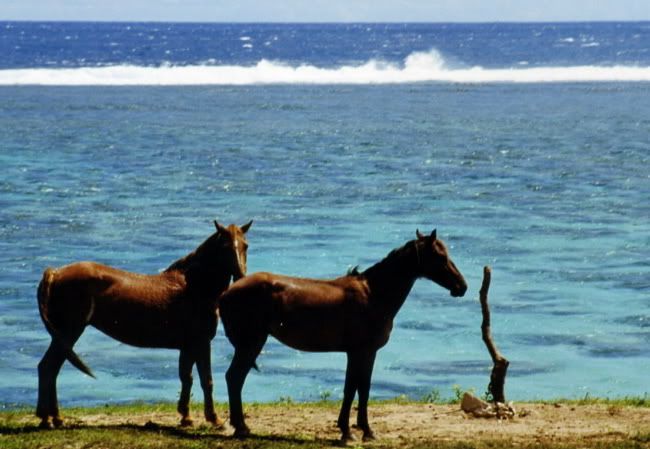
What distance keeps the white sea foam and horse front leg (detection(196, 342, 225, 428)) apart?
7476cm

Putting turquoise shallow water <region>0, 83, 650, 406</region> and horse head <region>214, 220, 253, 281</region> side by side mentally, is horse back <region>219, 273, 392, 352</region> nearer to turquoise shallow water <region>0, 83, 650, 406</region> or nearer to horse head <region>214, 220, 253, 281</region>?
horse head <region>214, 220, 253, 281</region>

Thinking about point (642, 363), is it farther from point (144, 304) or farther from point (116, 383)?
point (144, 304)

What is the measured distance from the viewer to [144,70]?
96812mm

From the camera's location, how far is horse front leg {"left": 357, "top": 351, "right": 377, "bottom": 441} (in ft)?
36.9

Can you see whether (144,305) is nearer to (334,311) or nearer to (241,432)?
(241,432)

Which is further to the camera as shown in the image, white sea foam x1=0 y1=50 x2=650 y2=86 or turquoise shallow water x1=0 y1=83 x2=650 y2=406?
white sea foam x1=0 y1=50 x2=650 y2=86

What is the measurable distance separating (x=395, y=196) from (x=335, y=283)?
22323 mm

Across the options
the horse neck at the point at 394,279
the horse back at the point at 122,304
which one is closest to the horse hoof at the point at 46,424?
the horse back at the point at 122,304

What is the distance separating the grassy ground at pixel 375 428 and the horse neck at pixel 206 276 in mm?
1214

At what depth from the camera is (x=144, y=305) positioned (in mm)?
11492

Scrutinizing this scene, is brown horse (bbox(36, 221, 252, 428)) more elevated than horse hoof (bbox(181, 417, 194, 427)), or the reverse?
brown horse (bbox(36, 221, 252, 428))

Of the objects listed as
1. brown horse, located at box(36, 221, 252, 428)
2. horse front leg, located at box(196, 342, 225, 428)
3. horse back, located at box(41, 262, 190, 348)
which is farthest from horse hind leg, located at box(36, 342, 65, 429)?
horse front leg, located at box(196, 342, 225, 428)

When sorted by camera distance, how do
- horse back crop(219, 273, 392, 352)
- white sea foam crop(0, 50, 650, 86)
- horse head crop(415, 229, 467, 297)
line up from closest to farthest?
horse back crop(219, 273, 392, 352), horse head crop(415, 229, 467, 297), white sea foam crop(0, 50, 650, 86)

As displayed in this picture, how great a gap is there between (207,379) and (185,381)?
0.26m
